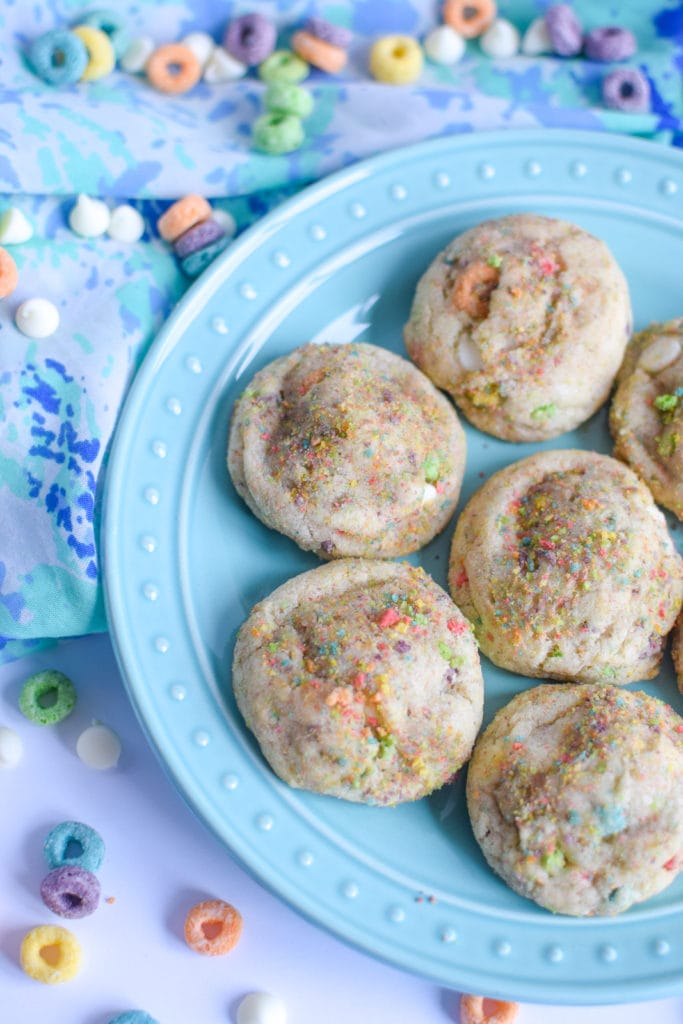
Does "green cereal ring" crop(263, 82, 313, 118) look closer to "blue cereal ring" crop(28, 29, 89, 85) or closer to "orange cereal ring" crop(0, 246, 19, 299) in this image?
"blue cereal ring" crop(28, 29, 89, 85)

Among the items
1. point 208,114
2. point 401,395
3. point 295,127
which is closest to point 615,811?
point 401,395

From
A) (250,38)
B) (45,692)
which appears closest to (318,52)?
(250,38)

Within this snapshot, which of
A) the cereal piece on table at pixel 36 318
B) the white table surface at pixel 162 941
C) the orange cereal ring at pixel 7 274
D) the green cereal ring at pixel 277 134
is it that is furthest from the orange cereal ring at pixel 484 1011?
the green cereal ring at pixel 277 134

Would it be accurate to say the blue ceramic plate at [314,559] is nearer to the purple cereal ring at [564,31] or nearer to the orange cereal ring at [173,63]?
the purple cereal ring at [564,31]

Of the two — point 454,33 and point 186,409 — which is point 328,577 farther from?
point 454,33

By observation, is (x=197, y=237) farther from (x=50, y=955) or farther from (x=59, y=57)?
(x=50, y=955)

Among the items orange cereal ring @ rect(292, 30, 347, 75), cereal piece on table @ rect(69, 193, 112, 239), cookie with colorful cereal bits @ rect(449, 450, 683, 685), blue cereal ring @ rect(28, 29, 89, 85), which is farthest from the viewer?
orange cereal ring @ rect(292, 30, 347, 75)

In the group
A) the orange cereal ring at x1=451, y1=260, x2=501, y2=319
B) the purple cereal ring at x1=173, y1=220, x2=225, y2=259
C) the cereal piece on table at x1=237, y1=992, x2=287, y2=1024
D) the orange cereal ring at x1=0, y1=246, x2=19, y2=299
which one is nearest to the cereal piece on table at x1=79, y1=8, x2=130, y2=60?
A: the purple cereal ring at x1=173, y1=220, x2=225, y2=259
